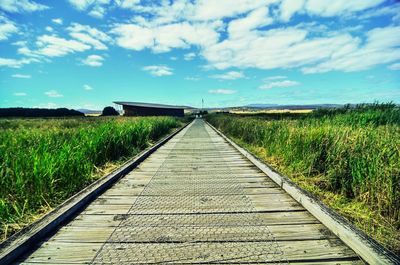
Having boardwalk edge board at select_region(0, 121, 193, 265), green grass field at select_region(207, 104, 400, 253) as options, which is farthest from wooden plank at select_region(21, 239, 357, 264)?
green grass field at select_region(207, 104, 400, 253)

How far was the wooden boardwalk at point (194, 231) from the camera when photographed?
7.70 feet

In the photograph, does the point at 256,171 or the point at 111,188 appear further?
the point at 256,171

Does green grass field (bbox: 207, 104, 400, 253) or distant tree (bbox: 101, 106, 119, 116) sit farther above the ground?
distant tree (bbox: 101, 106, 119, 116)

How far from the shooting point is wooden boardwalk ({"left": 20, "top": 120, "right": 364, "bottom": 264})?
2.35m

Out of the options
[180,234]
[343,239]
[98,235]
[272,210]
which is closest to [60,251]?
[98,235]

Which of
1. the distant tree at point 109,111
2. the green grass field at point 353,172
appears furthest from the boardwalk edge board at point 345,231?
the distant tree at point 109,111

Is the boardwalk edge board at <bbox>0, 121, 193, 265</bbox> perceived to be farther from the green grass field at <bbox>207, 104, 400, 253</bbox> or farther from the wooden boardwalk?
the green grass field at <bbox>207, 104, 400, 253</bbox>

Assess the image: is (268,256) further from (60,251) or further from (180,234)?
(60,251)

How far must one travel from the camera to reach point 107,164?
6.56 m

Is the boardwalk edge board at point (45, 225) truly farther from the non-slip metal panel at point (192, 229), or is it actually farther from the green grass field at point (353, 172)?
the green grass field at point (353, 172)

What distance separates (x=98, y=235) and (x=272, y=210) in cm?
217

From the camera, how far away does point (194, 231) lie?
2861 millimetres

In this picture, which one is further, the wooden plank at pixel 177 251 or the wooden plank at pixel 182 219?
the wooden plank at pixel 182 219

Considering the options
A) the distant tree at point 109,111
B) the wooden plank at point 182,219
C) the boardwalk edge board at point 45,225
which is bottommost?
the wooden plank at point 182,219
